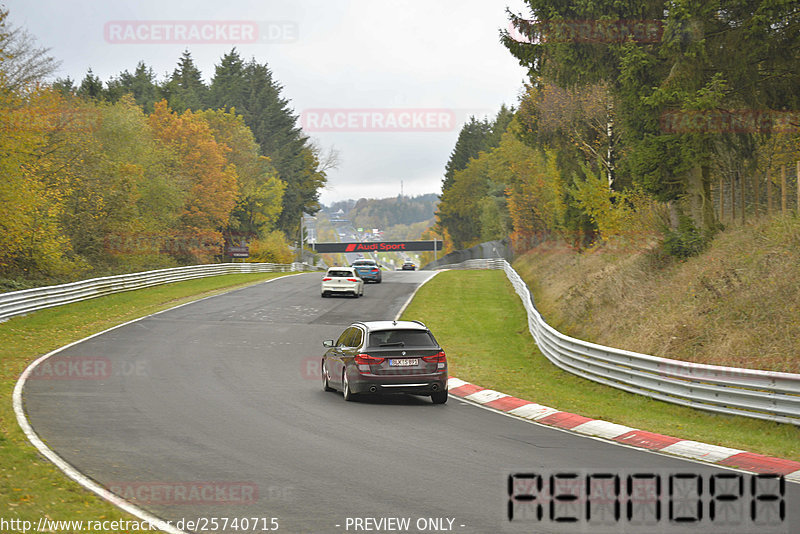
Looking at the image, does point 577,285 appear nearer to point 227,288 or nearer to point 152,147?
point 227,288

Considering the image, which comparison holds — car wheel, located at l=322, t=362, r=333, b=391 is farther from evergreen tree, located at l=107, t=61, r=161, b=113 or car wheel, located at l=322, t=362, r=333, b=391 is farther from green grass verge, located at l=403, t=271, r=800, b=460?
evergreen tree, located at l=107, t=61, r=161, b=113

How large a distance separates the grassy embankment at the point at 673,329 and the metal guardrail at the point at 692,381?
0.23m

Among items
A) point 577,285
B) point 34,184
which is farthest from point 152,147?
point 577,285

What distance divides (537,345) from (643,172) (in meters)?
6.36

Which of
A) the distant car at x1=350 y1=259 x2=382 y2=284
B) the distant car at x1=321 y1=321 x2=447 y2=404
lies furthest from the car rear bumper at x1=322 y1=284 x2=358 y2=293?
the distant car at x1=321 y1=321 x2=447 y2=404

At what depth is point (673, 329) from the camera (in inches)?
Result: 668

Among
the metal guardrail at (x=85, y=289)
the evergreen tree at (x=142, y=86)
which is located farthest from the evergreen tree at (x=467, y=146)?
the metal guardrail at (x=85, y=289)

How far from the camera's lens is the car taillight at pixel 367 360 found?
14250 millimetres

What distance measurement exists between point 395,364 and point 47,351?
1167 centimetres

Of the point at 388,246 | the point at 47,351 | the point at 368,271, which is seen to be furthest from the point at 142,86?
the point at 47,351

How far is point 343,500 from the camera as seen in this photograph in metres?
7.64

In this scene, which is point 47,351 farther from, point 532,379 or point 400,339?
point 532,379

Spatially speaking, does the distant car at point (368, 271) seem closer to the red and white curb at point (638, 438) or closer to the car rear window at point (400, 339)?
the red and white curb at point (638, 438)

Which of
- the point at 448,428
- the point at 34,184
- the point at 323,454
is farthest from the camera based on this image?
the point at 34,184
